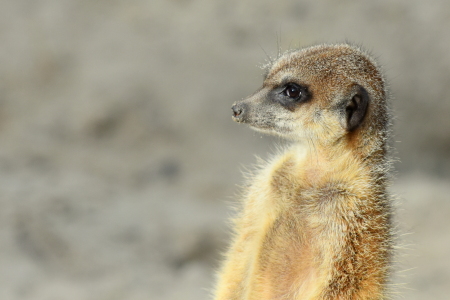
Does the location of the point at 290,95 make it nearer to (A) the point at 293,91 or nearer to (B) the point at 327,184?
(A) the point at 293,91

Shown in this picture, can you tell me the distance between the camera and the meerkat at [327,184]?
1.78 m

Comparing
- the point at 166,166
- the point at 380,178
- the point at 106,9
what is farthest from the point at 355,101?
the point at 106,9

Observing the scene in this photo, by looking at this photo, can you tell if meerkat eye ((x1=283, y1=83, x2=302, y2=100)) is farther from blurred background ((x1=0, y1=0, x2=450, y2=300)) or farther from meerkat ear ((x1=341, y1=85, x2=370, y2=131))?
blurred background ((x1=0, y1=0, x2=450, y2=300))

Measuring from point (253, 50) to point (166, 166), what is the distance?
3.61 ft

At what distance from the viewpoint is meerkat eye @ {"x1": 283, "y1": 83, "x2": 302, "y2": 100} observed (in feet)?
6.08

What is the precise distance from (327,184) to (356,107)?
0.26 meters

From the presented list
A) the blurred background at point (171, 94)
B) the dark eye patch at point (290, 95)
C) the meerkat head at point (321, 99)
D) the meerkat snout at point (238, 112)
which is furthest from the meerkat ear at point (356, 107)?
the blurred background at point (171, 94)

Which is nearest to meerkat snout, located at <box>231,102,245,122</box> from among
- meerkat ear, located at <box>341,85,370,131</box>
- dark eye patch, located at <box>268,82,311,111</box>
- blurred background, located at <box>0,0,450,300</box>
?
dark eye patch, located at <box>268,82,311,111</box>

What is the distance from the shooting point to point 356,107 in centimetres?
180

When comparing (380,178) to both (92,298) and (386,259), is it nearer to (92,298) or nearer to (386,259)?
(386,259)

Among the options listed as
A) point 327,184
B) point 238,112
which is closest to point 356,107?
point 327,184

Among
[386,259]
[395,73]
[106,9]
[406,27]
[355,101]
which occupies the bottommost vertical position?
[386,259]

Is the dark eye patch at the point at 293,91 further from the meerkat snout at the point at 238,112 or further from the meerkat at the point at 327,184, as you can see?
the meerkat snout at the point at 238,112

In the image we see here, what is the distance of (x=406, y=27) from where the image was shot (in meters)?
4.37
